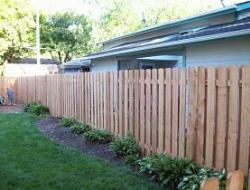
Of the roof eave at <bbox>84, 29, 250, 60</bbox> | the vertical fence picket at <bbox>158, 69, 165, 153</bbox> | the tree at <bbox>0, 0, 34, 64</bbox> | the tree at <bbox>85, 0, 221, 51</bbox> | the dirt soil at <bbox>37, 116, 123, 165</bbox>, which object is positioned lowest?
the dirt soil at <bbox>37, 116, 123, 165</bbox>

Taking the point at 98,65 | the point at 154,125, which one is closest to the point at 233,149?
the point at 154,125

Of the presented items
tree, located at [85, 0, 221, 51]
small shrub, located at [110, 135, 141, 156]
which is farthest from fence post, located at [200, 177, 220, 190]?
tree, located at [85, 0, 221, 51]

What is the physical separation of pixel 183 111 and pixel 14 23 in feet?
83.2

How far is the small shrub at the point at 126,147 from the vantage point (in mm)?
7055

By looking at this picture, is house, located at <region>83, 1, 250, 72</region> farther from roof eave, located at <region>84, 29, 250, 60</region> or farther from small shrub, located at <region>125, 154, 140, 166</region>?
small shrub, located at <region>125, 154, 140, 166</region>

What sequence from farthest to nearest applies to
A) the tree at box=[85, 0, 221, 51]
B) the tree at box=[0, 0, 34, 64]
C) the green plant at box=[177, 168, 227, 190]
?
the tree at box=[85, 0, 221, 51] → the tree at box=[0, 0, 34, 64] → the green plant at box=[177, 168, 227, 190]

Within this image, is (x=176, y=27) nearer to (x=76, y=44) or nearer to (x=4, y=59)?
(x=4, y=59)

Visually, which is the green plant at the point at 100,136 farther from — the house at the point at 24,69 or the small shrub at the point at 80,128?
the house at the point at 24,69

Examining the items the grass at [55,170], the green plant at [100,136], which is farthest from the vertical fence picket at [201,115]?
the green plant at [100,136]

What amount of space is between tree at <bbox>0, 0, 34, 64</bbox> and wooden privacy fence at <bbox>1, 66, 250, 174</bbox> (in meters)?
20.6

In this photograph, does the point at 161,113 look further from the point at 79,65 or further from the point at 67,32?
the point at 67,32

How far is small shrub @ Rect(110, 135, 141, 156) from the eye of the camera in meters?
7.05

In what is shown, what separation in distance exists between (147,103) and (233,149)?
2.40m

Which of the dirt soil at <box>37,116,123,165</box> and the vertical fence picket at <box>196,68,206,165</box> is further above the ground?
the vertical fence picket at <box>196,68,206,165</box>
